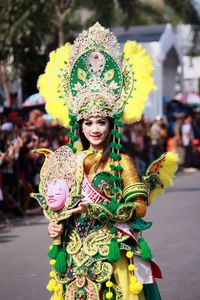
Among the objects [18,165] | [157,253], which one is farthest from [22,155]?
[157,253]

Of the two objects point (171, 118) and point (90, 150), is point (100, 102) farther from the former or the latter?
point (171, 118)

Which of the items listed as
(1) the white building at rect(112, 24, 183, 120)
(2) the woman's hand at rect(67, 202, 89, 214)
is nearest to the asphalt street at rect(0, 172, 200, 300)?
(2) the woman's hand at rect(67, 202, 89, 214)

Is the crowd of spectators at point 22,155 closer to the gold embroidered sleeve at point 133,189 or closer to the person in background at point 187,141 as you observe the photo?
the person in background at point 187,141

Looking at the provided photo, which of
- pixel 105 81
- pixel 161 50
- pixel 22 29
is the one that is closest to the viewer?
pixel 105 81

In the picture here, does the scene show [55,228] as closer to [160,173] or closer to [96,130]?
[96,130]

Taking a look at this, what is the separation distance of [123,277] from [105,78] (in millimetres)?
1170

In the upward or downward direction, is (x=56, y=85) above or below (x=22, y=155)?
above

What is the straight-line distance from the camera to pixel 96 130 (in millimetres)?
5652

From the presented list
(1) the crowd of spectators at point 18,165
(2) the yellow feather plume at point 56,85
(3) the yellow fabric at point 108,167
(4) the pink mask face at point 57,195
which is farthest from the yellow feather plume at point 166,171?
(1) the crowd of spectators at point 18,165

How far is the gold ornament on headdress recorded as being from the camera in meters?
5.71

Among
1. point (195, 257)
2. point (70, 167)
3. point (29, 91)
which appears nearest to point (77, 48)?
point (70, 167)

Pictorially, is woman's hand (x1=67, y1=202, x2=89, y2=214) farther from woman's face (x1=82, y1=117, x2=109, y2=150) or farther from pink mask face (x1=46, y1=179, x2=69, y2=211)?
woman's face (x1=82, y1=117, x2=109, y2=150)

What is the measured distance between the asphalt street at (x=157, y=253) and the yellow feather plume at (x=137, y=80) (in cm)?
298

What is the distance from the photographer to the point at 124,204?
5.48 meters
